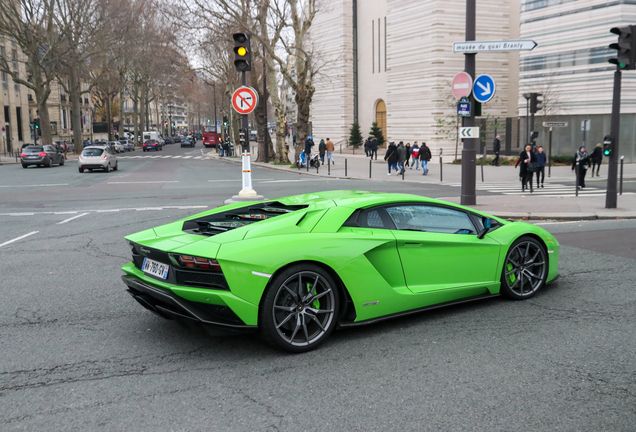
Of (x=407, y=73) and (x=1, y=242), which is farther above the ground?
(x=407, y=73)

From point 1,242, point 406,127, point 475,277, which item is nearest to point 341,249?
point 475,277

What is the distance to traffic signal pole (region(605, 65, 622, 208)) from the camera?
1252 centimetres

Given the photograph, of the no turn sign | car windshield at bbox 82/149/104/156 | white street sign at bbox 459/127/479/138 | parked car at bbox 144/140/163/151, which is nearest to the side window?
white street sign at bbox 459/127/479/138

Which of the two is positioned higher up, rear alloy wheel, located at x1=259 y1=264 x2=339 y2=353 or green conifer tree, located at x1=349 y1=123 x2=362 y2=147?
green conifer tree, located at x1=349 y1=123 x2=362 y2=147

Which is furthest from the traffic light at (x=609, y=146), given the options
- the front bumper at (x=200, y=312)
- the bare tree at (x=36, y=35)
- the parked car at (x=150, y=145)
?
the parked car at (x=150, y=145)

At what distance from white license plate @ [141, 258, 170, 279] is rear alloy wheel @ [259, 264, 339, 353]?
0.84m

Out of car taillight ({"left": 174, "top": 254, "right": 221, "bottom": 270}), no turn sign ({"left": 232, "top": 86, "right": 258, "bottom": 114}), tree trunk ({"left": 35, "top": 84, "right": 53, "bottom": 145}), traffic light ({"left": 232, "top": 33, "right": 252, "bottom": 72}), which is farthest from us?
tree trunk ({"left": 35, "top": 84, "right": 53, "bottom": 145})

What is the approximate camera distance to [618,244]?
30.6 feet

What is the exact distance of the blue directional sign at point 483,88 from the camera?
12.7 metres

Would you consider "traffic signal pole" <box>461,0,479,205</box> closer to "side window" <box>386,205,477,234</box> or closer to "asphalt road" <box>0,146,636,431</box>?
"asphalt road" <box>0,146,636,431</box>

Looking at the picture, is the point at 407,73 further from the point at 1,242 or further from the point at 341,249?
the point at 341,249

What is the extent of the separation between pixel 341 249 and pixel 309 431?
167 centimetres

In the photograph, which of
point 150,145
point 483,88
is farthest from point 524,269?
point 150,145

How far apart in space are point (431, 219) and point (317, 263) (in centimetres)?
144
